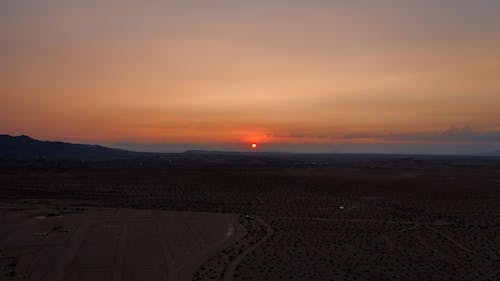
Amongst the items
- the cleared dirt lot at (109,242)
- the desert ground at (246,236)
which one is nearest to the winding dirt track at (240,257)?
the desert ground at (246,236)

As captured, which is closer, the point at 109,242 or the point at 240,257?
the point at 240,257

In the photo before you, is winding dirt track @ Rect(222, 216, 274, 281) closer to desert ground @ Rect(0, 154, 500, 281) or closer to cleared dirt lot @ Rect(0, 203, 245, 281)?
desert ground @ Rect(0, 154, 500, 281)

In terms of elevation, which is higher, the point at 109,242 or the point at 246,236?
the point at 109,242

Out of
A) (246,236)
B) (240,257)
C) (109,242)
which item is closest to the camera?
(240,257)

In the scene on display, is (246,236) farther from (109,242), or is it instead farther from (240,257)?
(109,242)

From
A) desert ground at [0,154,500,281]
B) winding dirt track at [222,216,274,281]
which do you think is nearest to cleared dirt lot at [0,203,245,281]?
desert ground at [0,154,500,281]

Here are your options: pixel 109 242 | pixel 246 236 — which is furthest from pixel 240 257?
pixel 109 242

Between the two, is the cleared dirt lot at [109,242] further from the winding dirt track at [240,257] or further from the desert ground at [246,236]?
the winding dirt track at [240,257]

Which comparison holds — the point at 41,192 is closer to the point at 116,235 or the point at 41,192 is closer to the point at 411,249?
the point at 116,235
